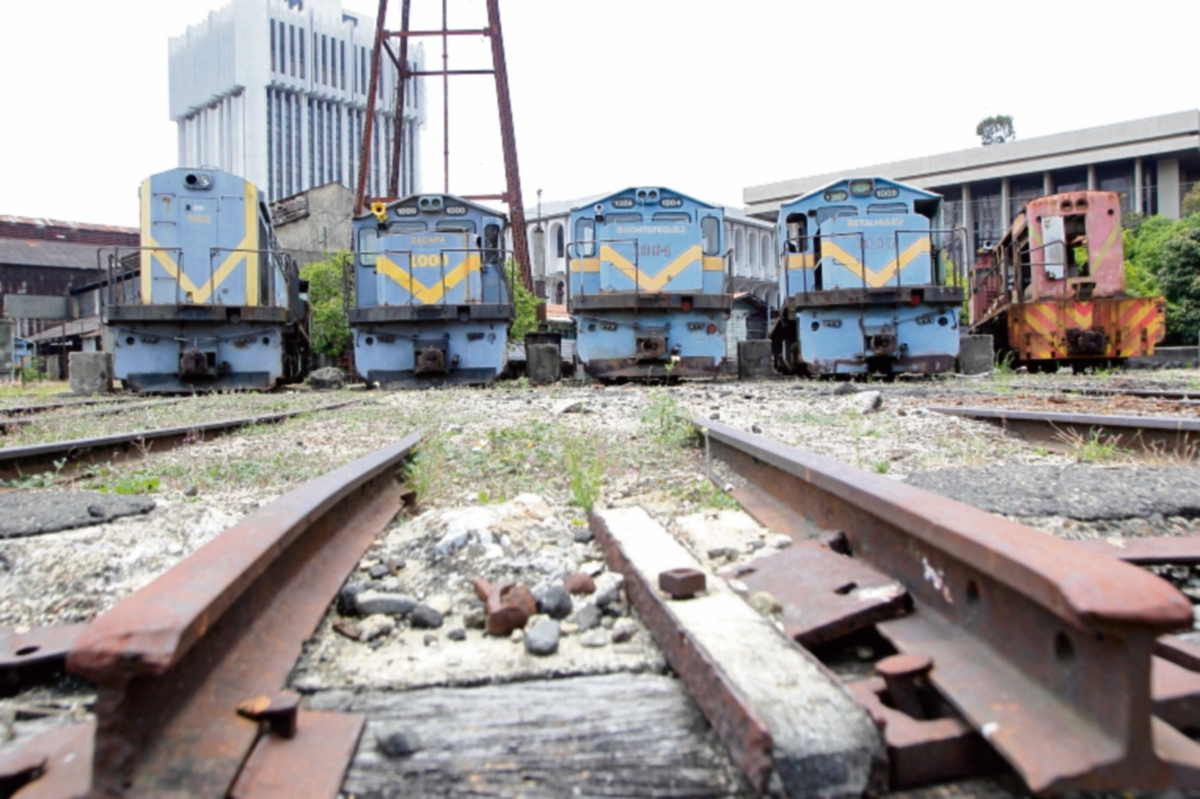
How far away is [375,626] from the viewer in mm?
1844

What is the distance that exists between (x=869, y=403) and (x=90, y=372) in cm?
1162

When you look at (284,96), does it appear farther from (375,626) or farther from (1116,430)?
(375,626)

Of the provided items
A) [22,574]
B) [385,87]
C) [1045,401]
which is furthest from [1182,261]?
[385,87]

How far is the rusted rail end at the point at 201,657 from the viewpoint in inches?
41.0

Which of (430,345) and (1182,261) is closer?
(430,345)

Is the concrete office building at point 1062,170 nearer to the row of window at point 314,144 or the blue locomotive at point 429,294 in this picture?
the blue locomotive at point 429,294

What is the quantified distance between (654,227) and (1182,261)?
2138cm

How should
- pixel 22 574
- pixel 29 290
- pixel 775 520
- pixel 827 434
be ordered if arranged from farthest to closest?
pixel 29 290
pixel 827 434
pixel 775 520
pixel 22 574

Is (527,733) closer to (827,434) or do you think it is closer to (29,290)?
(827,434)

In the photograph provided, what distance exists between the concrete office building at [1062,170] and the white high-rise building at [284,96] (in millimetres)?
44791

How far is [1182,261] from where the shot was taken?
81.6 ft

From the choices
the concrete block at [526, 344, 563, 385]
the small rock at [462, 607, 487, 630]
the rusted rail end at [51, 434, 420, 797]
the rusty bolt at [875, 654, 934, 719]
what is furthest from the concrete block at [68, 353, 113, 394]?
the rusty bolt at [875, 654, 934, 719]

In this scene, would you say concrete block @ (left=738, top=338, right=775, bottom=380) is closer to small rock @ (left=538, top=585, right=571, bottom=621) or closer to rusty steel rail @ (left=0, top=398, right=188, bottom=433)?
rusty steel rail @ (left=0, top=398, right=188, bottom=433)

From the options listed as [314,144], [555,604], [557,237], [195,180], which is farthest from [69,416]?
[314,144]
